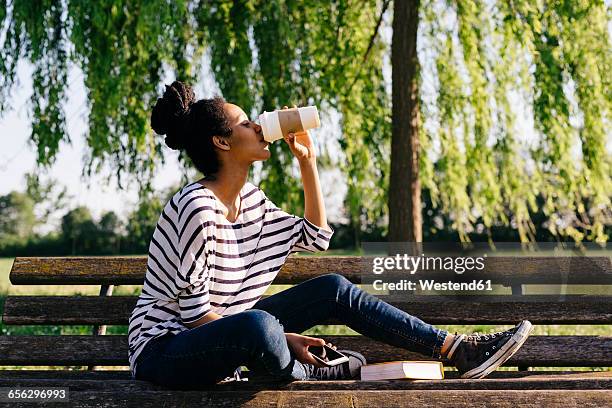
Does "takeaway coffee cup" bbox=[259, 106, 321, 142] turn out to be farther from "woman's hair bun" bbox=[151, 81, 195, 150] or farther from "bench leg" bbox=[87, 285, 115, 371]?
"bench leg" bbox=[87, 285, 115, 371]

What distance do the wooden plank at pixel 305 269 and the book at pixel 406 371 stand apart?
73cm

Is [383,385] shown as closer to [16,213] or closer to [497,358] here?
[497,358]

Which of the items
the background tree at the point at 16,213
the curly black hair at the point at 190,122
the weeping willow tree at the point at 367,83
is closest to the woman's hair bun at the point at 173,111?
the curly black hair at the point at 190,122

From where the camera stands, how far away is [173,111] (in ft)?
8.88

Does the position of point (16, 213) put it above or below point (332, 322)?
below

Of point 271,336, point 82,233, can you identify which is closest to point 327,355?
point 271,336

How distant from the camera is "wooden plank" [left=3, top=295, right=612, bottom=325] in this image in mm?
3092

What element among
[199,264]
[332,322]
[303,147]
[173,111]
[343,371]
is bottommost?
[343,371]

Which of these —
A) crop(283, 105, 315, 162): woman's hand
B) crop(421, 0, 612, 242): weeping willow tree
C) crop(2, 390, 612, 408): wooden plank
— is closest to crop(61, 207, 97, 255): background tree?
crop(421, 0, 612, 242): weeping willow tree

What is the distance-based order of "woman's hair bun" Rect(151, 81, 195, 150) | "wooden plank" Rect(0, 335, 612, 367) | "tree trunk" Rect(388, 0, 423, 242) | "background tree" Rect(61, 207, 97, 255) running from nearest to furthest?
"woman's hair bun" Rect(151, 81, 195, 150)
"wooden plank" Rect(0, 335, 612, 367)
"tree trunk" Rect(388, 0, 423, 242)
"background tree" Rect(61, 207, 97, 255)

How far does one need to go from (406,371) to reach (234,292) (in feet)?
2.04

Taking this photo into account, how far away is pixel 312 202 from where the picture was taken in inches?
115

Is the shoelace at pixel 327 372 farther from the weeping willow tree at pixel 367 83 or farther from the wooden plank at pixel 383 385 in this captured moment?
the weeping willow tree at pixel 367 83

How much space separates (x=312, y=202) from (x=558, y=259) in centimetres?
103
